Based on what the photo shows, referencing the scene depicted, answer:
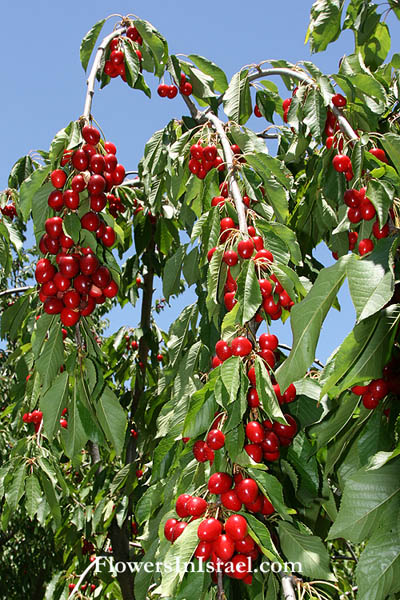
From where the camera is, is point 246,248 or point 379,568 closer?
point 379,568

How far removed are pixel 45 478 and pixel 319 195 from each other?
1.81 metres

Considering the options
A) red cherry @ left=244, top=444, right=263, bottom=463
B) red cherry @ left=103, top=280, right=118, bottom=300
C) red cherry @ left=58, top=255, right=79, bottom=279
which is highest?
red cherry @ left=58, top=255, right=79, bottom=279

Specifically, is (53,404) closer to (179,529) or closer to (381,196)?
(179,529)

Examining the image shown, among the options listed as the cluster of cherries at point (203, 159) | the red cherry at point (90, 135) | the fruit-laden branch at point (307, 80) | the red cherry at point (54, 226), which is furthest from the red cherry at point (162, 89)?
the red cherry at point (54, 226)

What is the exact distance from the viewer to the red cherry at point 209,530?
1.11 meters

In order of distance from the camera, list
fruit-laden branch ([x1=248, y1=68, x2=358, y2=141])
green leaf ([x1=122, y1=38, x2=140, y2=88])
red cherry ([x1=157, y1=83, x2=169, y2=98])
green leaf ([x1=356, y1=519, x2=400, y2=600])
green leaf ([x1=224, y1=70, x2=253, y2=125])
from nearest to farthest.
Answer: green leaf ([x1=356, y1=519, x2=400, y2=600]) → fruit-laden branch ([x1=248, y1=68, x2=358, y2=141]) → green leaf ([x1=224, y1=70, x2=253, y2=125]) → green leaf ([x1=122, y1=38, x2=140, y2=88]) → red cherry ([x1=157, y1=83, x2=169, y2=98])

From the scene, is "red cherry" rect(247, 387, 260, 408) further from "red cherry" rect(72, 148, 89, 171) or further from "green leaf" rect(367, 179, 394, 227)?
"red cherry" rect(72, 148, 89, 171)

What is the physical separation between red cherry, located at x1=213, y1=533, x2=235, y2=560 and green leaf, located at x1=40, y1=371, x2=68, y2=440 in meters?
0.66

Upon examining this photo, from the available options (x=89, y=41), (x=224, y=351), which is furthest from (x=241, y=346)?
(x=89, y=41)

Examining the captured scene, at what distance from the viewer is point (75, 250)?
167 centimetres

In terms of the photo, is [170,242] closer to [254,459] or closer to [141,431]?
[141,431]

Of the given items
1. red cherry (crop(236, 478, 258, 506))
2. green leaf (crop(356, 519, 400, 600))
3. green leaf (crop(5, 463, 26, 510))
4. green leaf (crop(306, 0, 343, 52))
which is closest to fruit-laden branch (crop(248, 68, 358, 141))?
green leaf (crop(306, 0, 343, 52))

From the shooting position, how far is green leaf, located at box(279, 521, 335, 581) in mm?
1188

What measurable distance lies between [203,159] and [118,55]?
766 millimetres
